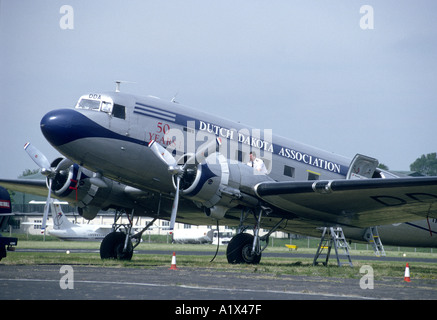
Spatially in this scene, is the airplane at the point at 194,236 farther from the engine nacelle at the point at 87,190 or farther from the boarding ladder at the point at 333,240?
the engine nacelle at the point at 87,190

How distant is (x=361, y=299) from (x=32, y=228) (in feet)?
250

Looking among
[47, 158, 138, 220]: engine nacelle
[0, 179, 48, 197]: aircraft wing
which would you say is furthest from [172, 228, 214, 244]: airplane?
[47, 158, 138, 220]: engine nacelle

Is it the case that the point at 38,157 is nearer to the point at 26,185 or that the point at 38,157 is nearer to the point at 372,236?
the point at 26,185

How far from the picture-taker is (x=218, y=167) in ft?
58.1

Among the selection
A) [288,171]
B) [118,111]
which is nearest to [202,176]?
[118,111]

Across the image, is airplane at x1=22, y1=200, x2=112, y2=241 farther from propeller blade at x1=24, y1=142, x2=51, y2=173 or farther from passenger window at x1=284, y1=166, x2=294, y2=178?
passenger window at x1=284, y1=166, x2=294, y2=178

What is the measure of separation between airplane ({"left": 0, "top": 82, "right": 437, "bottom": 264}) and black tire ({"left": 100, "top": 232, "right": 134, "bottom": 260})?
1.4 inches

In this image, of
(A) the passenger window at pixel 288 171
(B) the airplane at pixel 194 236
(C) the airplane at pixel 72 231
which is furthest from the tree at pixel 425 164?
(A) the passenger window at pixel 288 171

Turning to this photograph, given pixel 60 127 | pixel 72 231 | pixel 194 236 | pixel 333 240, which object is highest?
pixel 60 127

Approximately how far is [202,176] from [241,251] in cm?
300

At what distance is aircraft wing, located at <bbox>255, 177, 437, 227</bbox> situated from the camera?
16.8m

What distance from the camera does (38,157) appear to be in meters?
20.6
